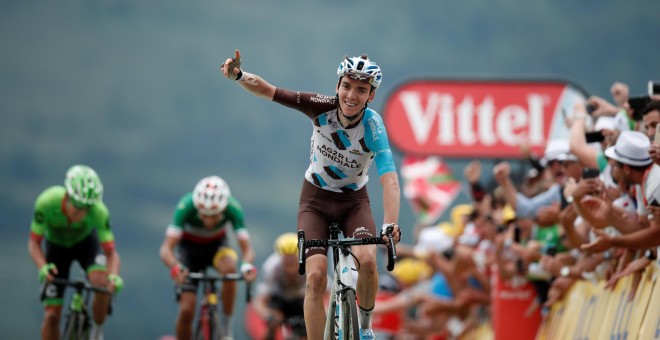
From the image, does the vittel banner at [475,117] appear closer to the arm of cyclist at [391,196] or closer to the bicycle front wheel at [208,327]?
the bicycle front wheel at [208,327]

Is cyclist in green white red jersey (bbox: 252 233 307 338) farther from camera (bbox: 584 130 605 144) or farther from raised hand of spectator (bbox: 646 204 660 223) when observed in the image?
raised hand of spectator (bbox: 646 204 660 223)

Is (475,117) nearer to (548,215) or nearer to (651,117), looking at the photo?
(548,215)

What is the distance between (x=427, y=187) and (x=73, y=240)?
33.6 ft

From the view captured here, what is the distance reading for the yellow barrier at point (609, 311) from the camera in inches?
286

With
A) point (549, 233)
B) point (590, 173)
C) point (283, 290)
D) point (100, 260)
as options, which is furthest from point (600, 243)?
point (283, 290)

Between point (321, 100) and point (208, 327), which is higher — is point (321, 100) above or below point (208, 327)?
above

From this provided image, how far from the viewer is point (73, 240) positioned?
11258 millimetres

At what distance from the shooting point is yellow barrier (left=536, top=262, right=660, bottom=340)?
727cm

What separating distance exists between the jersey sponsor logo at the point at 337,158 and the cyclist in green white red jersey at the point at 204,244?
127 inches

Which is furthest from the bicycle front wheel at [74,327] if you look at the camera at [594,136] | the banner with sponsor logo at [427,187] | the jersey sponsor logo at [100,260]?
the banner with sponsor logo at [427,187]

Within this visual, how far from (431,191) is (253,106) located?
5056 millimetres

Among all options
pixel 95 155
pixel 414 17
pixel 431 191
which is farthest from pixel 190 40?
pixel 431 191

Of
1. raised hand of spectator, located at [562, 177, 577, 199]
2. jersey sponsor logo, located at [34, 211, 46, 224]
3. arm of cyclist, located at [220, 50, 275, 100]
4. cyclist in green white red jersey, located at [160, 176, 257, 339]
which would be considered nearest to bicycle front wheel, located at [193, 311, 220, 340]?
A: cyclist in green white red jersey, located at [160, 176, 257, 339]

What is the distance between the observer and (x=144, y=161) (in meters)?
22.9
